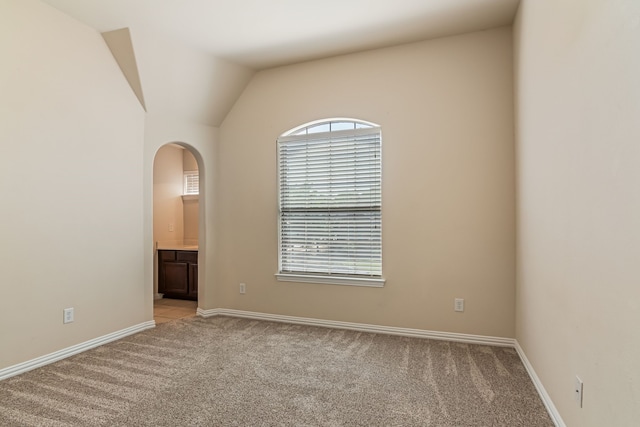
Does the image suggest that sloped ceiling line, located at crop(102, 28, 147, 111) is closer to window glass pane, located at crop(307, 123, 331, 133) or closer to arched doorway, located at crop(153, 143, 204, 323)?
arched doorway, located at crop(153, 143, 204, 323)

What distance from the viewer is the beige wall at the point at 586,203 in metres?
1.25

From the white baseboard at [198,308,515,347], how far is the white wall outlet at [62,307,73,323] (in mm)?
1466

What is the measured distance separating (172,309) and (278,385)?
2747mm

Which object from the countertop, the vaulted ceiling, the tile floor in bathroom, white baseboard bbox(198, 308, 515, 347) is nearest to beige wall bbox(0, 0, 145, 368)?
the vaulted ceiling

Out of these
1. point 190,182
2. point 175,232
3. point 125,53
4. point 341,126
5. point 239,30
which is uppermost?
point 239,30

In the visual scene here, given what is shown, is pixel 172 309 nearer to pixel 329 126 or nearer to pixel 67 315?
pixel 67 315

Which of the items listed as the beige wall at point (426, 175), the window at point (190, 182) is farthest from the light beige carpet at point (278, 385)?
the window at point (190, 182)

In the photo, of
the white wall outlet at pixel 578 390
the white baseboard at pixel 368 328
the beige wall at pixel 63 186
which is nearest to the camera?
the white wall outlet at pixel 578 390

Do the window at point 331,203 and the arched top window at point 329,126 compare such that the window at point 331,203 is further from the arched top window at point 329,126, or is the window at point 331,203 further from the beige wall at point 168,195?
the beige wall at point 168,195

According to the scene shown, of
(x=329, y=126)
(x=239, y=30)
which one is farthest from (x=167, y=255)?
(x=239, y=30)

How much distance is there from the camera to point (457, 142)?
3.39 meters

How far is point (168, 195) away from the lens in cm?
565

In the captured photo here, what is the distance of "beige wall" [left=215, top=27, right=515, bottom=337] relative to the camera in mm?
3275

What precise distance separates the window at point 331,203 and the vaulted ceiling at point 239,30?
872 millimetres
